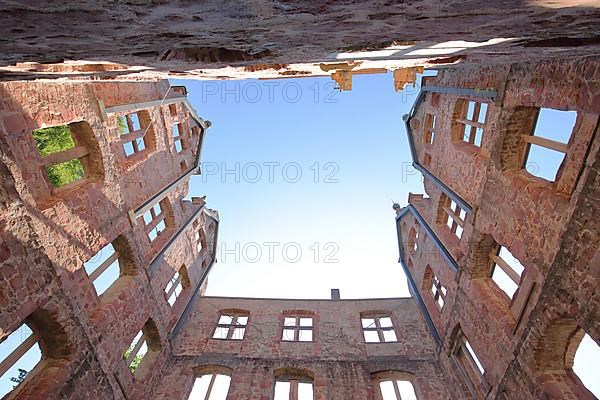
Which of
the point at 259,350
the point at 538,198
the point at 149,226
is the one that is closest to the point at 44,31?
the point at 538,198

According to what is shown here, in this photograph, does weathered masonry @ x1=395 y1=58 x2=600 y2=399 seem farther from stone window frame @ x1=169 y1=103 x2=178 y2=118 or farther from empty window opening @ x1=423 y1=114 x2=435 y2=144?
stone window frame @ x1=169 y1=103 x2=178 y2=118

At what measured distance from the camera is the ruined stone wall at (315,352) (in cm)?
1089

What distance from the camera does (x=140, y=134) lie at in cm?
1103

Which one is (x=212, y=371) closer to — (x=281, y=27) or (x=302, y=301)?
(x=302, y=301)

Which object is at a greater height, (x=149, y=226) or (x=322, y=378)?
(x=149, y=226)

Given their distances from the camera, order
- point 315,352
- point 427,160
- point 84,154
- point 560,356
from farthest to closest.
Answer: point 427,160 → point 315,352 → point 84,154 → point 560,356

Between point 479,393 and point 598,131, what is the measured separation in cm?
688

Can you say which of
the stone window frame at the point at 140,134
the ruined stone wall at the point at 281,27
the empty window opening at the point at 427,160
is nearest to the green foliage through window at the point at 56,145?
the stone window frame at the point at 140,134

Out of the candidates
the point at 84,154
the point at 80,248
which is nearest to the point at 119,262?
the point at 80,248

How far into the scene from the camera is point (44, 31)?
2.68 meters

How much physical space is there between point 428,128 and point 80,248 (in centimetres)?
1154

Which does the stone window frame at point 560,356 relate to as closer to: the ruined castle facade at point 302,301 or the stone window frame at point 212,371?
the ruined castle facade at point 302,301

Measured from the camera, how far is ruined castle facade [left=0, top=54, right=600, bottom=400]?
601cm

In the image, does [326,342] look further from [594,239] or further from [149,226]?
[594,239]
